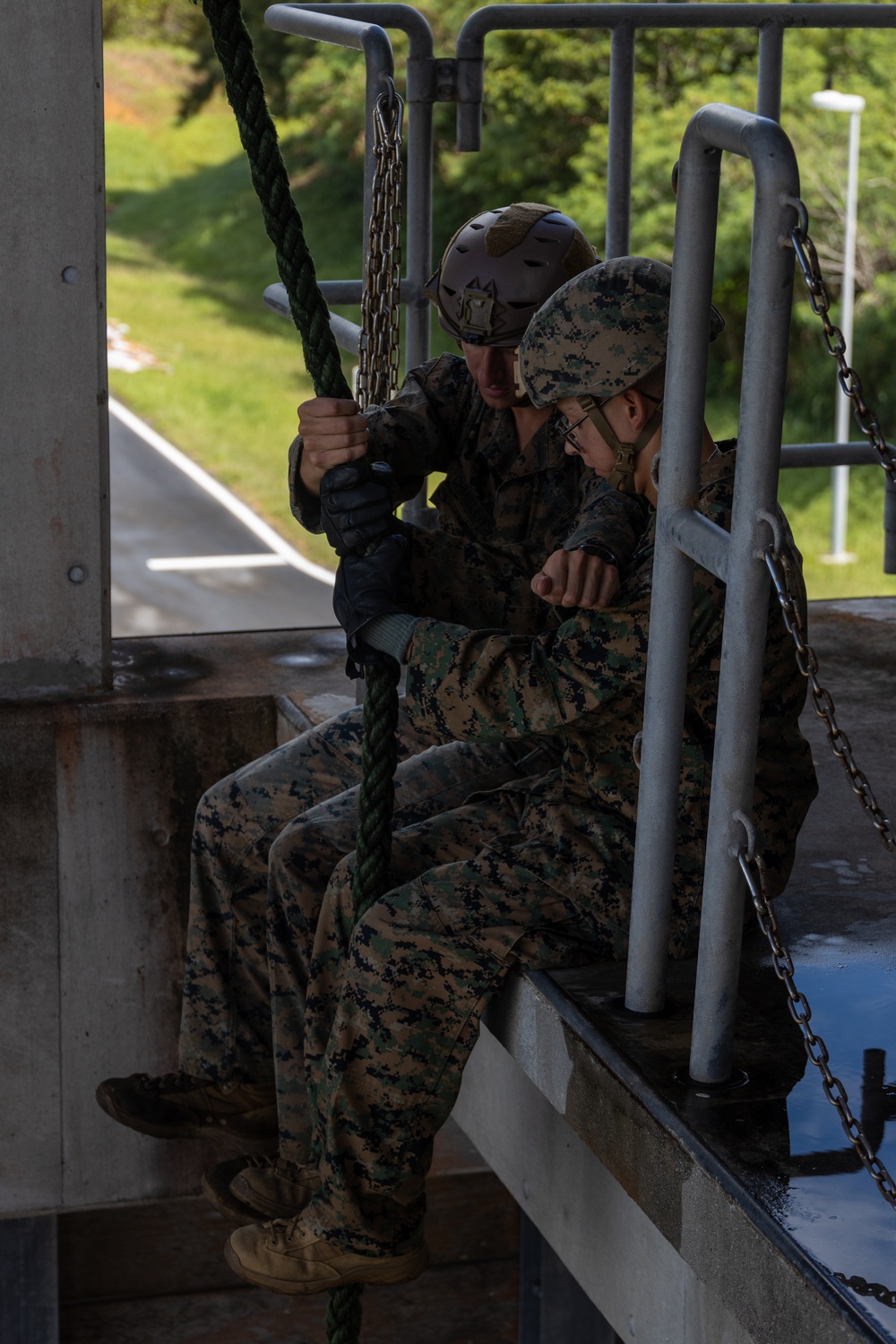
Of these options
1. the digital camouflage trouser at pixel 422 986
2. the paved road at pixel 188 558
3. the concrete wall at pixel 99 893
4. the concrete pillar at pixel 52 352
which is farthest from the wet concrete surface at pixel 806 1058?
the paved road at pixel 188 558

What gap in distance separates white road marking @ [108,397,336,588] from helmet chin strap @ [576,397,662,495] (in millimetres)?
16358

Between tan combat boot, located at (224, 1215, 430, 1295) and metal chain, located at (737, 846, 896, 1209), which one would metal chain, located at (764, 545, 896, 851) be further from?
tan combat boot, located at (224, 1215, 430, 1295)

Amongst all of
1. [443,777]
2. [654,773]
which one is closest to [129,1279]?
[443,777]

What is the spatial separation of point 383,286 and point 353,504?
42 cm

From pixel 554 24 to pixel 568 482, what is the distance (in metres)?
1.40

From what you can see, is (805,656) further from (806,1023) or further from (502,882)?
(502,882)

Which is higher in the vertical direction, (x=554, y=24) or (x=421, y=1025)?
(x=554, y=24)

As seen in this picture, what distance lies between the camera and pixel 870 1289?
1970mm

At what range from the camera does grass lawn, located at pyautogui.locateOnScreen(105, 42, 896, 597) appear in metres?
21.7

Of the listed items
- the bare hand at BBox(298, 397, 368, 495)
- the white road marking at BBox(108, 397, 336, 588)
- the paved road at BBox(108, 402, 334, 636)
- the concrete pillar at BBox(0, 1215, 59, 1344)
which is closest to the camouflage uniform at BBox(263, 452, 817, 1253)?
the bare hand at BBox(298, 397, 368, 495)

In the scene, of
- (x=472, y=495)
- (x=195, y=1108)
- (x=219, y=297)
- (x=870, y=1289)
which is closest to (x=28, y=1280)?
(x=195, y=1108)

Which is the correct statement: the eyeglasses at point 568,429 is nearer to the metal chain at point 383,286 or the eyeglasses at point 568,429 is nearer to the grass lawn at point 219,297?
the metal chain at point 383,286

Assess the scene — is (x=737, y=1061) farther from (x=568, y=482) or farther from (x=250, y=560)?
(x=250, y=560)

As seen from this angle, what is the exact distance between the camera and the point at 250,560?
65.3ft
